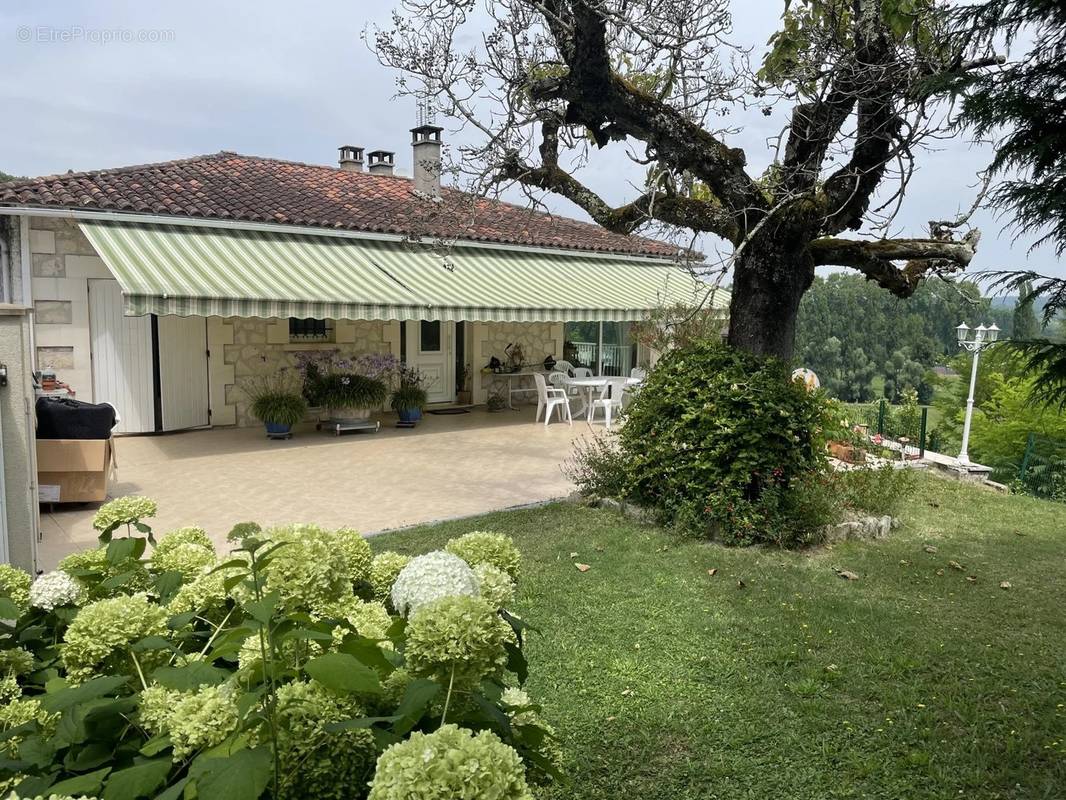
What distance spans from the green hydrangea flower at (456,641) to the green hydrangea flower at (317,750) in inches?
6.5

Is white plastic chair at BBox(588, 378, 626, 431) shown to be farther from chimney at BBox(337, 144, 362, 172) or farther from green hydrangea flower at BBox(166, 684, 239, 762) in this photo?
green hydrangea flower at BBox(166, 684, 239, 762)

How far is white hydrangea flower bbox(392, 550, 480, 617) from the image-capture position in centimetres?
170

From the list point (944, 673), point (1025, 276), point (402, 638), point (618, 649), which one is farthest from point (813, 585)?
point (402, 638)

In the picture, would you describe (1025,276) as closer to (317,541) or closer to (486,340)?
(317,541)

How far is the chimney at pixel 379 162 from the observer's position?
74.6 ft

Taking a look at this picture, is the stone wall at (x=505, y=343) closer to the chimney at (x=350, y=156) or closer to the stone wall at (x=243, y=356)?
the stone wall at (x=243, y=356)

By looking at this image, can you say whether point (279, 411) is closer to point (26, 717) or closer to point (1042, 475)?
point (26, 717)

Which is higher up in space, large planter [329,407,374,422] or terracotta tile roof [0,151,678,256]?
terracotta tile roof [0,151,678,256]

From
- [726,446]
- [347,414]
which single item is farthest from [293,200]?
[726,446]

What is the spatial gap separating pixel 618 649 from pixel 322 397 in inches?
445

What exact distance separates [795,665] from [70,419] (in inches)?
332

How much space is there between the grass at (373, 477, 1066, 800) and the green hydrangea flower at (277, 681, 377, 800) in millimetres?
1992

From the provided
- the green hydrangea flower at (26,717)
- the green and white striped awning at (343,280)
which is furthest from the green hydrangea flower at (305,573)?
the green and white striped awning at (343,280)

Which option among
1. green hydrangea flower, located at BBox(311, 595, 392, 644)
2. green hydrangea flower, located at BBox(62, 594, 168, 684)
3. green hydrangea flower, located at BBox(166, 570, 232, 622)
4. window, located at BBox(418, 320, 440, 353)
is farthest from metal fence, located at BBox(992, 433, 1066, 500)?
green hydrangea flower, located at BBox(62, 594, 168, 684)
